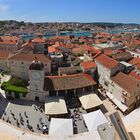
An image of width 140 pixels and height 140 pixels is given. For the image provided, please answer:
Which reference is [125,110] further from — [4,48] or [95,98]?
[4,48]

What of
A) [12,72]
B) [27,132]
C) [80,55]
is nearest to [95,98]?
[27,132]

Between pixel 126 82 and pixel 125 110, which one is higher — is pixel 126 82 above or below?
above

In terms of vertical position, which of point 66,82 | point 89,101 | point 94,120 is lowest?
point 94,120

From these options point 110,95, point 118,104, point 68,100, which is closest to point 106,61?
point 110,95

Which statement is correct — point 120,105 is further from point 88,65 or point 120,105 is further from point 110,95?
point 88,65

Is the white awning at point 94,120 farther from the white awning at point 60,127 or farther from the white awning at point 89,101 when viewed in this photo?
the white awning at point 89,101

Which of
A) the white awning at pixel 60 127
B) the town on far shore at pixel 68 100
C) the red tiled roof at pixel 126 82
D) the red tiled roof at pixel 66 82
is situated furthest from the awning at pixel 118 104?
the white awning at pixel 60 127
